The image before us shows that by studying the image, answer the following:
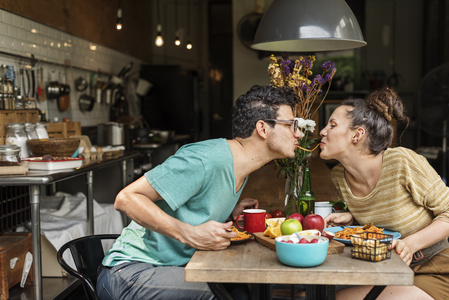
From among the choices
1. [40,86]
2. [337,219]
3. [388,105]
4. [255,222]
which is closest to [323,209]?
[337,219]

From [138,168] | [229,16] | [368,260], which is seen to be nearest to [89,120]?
[138,168]

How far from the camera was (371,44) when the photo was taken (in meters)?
10.1

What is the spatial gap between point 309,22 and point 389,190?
0.82 meters

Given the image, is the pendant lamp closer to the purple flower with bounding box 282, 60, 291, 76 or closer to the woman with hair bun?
the purple flower with bounding box 282, 60, 291, 76

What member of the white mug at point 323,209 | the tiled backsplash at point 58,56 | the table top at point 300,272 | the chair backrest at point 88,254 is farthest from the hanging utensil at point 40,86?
the table top at point 300,272

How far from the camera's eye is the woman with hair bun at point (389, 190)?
2.20 meters

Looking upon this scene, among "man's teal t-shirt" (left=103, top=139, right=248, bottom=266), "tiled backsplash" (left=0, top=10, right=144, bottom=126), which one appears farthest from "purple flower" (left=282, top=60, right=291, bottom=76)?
"tiled backsplash" (left=0, top=10, right=144, bottom=126)

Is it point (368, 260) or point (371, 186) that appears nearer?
point (368, 260)

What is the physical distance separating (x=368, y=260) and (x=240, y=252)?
42 centimetres

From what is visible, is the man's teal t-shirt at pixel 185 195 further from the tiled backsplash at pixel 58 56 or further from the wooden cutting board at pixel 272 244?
the tiled backsplash at pixel 58 56

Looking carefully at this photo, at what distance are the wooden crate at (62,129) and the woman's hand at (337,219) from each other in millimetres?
3111

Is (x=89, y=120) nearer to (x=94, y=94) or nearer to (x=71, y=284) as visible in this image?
(x=94, y=94)

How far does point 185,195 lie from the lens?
6.62 ft

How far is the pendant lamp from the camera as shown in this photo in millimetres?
2443
